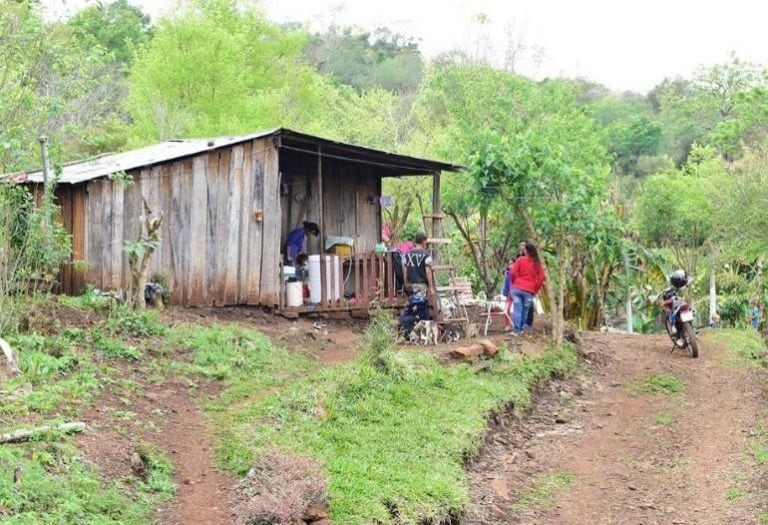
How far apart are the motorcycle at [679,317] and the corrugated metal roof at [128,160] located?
7.35m

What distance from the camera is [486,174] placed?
1478cm

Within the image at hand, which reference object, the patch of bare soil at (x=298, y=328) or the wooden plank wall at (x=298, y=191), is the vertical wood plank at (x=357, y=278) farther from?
the wooden plank wall at (x=298, y=191)

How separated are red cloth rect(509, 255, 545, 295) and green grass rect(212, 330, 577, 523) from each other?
321 cm

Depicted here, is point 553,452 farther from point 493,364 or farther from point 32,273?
point 32,273

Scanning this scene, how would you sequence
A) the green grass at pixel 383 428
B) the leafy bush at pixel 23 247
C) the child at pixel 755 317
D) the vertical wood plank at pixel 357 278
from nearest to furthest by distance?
the green grass at pixel 383 428, the leafy bush at pixel 23 247, the vertical wood plank at pixel 357 278, the child at pixel 755 317

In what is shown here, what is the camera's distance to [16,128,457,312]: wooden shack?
1483 cm

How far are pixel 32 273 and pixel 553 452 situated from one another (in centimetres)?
656

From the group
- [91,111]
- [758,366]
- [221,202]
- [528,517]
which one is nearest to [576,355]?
[758,366]

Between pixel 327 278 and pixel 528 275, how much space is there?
3.81 m

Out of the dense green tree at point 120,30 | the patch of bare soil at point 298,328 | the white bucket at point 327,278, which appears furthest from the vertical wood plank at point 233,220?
the dense green tree at point 120,30

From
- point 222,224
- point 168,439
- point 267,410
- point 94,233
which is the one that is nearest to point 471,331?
point 222,224

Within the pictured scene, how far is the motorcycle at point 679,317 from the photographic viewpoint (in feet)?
51.4

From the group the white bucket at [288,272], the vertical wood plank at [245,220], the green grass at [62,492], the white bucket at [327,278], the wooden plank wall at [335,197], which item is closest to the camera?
the green grass at [62,492]

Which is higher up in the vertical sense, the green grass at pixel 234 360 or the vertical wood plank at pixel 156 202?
the vertical wood plank at pixel 156 202
